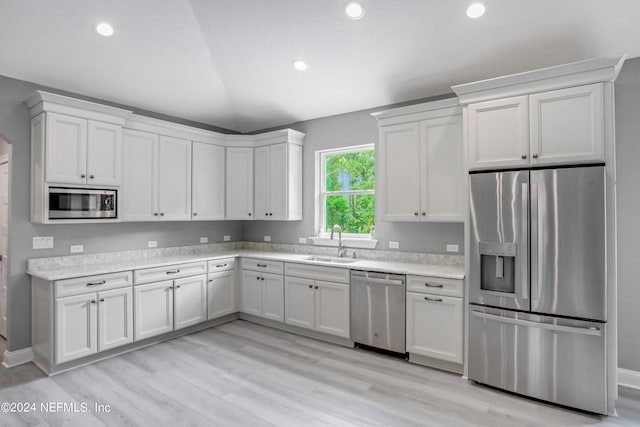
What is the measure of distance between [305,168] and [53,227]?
2.98 meters

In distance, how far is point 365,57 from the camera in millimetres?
3475

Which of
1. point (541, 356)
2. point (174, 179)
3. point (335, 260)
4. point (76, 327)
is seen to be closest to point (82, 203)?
point (174, 179)

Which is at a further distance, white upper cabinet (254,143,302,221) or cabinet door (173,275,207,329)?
white upper cabinet (254,143,302,221)

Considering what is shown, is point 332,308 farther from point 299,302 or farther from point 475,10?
point 475,10

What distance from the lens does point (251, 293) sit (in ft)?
14.8

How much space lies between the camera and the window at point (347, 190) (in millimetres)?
4387

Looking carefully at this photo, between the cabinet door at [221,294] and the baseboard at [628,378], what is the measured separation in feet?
13.4

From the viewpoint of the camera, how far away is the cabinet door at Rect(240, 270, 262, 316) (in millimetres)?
4434

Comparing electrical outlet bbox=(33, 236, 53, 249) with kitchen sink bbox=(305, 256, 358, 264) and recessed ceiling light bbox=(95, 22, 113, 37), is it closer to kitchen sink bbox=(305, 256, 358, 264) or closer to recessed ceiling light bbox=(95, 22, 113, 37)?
recessed ceiling light bbox=(95, 22, 113, 37)

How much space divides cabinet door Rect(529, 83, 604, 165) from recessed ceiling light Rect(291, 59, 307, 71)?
222 cm

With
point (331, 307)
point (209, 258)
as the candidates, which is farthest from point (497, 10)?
point (209, 258)

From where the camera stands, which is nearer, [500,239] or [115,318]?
[500,239]

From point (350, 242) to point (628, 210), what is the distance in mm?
2701

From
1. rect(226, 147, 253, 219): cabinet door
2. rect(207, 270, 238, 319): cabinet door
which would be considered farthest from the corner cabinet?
rect(207, 270, 238, 319): cabinet door
